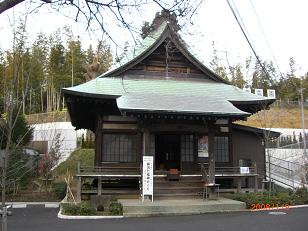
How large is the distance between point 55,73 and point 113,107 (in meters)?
33.6

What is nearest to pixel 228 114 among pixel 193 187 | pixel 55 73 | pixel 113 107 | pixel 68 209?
pixel 193 187

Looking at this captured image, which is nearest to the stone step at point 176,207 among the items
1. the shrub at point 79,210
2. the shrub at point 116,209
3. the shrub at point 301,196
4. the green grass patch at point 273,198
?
the shrub at point 116,209

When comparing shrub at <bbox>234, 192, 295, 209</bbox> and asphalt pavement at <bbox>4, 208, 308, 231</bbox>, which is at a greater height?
shrub at <bbox>234, 192, 295, 209</bbox>

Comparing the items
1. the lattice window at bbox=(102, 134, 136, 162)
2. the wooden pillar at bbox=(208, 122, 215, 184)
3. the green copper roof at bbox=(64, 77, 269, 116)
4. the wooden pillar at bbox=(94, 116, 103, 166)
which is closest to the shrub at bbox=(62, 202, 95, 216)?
the green copper roof at bbox=(64, 77, 269, 116)

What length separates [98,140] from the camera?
59.6 feet

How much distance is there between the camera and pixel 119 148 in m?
18.3

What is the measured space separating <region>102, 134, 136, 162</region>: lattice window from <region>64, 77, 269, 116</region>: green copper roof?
2.00 metres

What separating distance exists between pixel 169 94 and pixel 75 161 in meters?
13.2

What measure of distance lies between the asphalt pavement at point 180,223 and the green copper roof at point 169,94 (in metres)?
4.36

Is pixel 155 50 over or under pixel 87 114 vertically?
over

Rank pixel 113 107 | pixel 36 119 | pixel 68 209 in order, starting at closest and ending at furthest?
pixel 68 209, pixel 113 107, pixel 36 119

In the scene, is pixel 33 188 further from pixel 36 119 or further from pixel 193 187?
pixel 36 119

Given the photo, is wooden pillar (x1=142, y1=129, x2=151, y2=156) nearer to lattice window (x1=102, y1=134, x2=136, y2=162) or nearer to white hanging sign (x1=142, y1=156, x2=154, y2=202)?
white hanging sign (x1=142, y1=156, x2=154, y2=202)

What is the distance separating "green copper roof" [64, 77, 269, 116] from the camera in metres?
16.5
